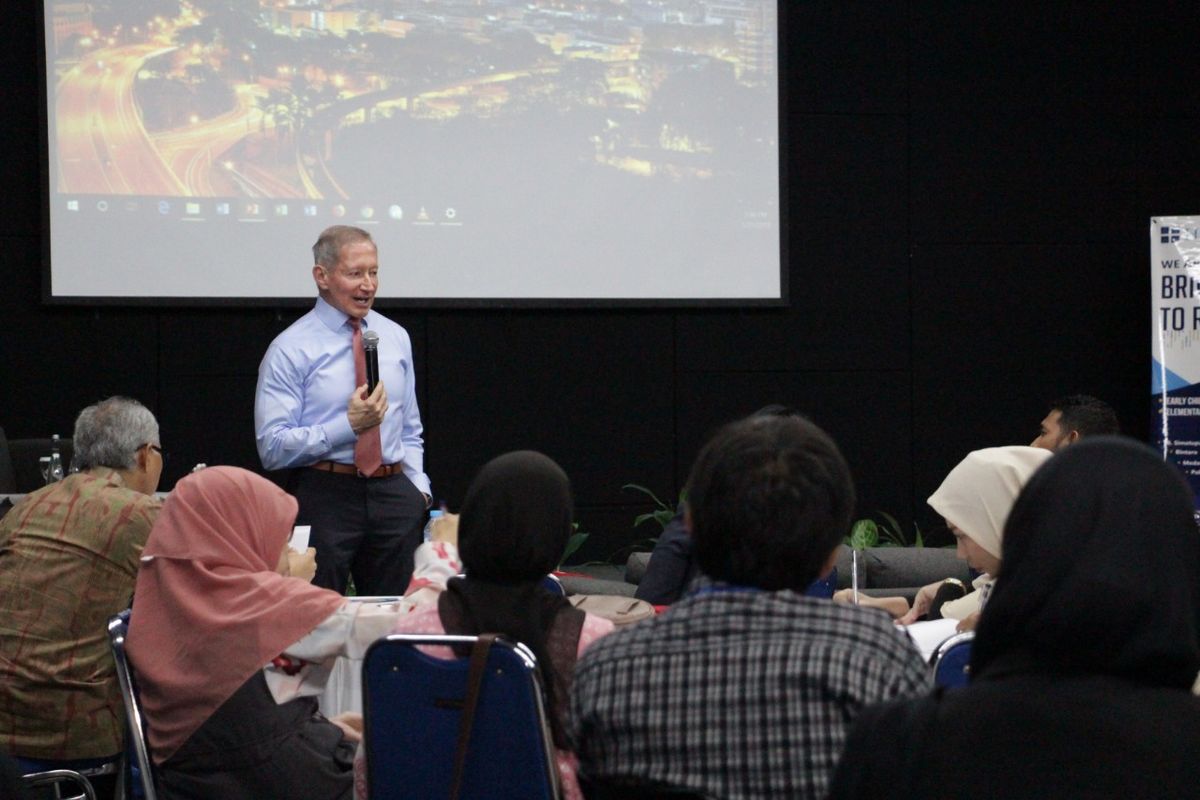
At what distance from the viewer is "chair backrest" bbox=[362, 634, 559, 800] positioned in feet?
6.31

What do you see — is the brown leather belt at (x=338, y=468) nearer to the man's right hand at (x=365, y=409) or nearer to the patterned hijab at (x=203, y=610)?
the man's right hand at (x=365, y=409)

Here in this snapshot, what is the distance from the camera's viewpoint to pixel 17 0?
19.3 feet

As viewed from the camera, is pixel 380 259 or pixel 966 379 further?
pixel 966 379

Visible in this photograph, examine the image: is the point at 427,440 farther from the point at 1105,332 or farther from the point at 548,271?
the point at 1105,332

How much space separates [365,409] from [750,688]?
2.65m

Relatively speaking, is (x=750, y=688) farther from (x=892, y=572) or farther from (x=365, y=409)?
(x=892, y=572)

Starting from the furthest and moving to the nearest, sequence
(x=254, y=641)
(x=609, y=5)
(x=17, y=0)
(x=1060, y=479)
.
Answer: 1. (x=609, y=5)
2. (x=17, y=0)
3. (x=254, y=641)
4. (x=1060, y=479)

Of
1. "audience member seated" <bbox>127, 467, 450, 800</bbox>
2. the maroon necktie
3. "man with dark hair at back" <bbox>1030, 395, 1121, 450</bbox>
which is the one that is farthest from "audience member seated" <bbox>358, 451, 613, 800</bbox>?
"man with dark hair at back" <bbox>1030, 395, 1121, 450</bbox>

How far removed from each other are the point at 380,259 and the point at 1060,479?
17.2 feet

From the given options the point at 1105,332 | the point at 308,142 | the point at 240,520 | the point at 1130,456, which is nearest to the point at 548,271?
the point at 308,142

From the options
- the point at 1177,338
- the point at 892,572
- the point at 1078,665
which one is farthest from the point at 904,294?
the point at 1078,665

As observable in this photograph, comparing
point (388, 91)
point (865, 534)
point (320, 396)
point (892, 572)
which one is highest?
point (388, 91)

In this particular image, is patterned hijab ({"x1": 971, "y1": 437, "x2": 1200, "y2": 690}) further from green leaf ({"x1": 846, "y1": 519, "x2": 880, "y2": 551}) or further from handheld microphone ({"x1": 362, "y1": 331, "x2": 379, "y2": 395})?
green leaf ({"x1": 846, "y1": 519, "x2": 880, "y2": 551})

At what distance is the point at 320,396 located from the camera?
4.12 m
